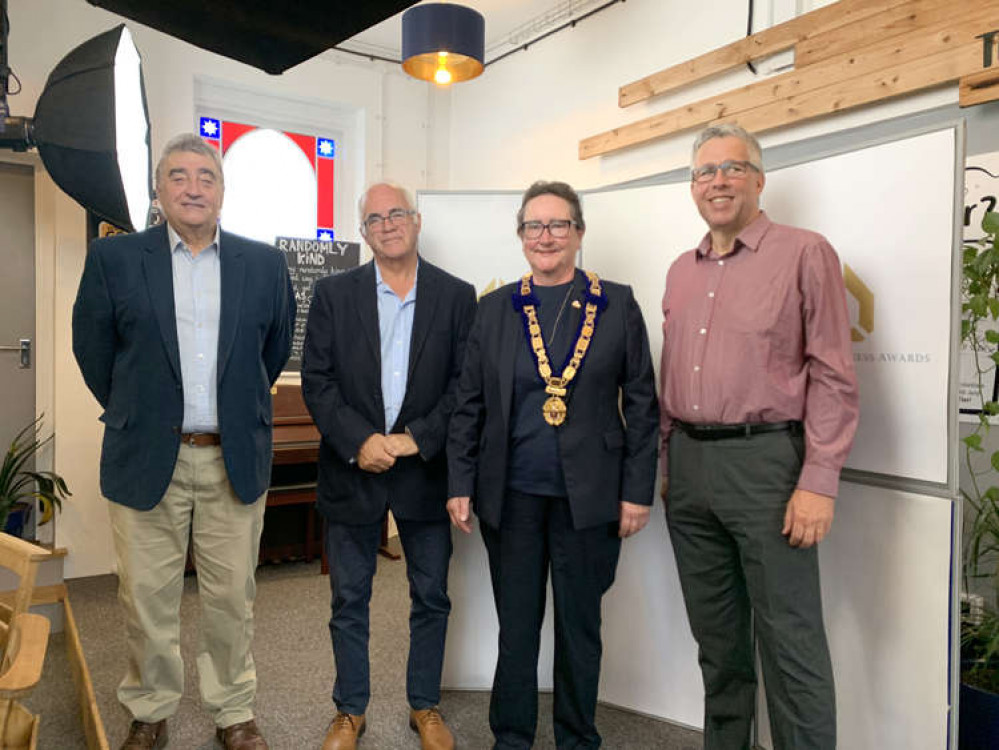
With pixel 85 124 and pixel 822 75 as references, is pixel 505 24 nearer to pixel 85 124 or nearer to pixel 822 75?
pixel 822 75

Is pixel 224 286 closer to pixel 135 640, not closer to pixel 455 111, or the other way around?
pixel 135 640

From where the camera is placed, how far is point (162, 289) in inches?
81.3

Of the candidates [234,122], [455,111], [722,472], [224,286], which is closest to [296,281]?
[234,122]

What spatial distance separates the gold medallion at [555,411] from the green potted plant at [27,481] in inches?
122

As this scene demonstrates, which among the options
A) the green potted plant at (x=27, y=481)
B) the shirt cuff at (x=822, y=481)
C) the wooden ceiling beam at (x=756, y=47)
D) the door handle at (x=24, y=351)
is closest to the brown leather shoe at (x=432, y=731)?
the shirt cuff at (x=822, y=481)

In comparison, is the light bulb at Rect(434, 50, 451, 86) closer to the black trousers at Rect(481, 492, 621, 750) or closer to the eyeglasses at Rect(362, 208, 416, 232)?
the eyeglasses at Rect(362, 208, 416, 232)

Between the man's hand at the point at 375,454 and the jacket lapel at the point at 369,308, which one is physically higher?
the jacket lapel at the point at 369,308

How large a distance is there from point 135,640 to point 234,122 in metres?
3.79

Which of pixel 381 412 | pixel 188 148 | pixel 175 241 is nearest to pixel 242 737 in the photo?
pixel 381 412

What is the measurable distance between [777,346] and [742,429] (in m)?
0.22

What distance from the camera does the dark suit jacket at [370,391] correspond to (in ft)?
7.25

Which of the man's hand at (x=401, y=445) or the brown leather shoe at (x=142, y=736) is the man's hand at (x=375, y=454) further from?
the brown leather shoe at (x=142, y=736)

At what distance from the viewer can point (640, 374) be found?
2070mm

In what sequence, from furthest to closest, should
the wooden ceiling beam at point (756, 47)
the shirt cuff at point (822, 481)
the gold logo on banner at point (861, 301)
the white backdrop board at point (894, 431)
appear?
1. the wooden ceiling beam at point (756, 47)
2. the gold logo on banner at point (861, 301)
3. the white backdrop board at point (894, 431)
4. the shirt cuff at point (822, 481)
